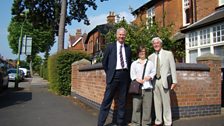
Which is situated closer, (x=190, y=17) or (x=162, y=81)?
(x=162, y=81)

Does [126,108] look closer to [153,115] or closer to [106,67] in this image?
[153,115]

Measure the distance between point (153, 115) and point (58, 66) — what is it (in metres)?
8.64

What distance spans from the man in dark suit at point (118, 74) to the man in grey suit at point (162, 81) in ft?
2.09

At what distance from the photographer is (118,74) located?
22.5 ft

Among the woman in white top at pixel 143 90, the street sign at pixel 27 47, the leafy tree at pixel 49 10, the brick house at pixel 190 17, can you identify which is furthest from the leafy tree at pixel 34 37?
the woman in white top at pixel 143 90

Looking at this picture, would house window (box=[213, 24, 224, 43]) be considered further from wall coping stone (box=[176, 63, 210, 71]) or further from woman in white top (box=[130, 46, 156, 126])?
woman in white top (box=[130, 46, 156, 126])

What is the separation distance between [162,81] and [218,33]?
280 inches

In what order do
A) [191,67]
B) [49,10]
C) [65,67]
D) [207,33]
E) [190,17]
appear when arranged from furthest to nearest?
[49,10], [190,17], [65,67], [207,33], [191,67]

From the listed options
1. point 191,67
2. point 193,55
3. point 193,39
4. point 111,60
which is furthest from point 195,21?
point 111,60

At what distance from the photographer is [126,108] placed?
25.0 feet

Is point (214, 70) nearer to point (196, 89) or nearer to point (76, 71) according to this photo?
point (196, 89)

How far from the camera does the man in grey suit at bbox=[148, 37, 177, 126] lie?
22.7 feet

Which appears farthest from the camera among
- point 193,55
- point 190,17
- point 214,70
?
point 190,17

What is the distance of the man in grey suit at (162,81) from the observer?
6.91 meters
